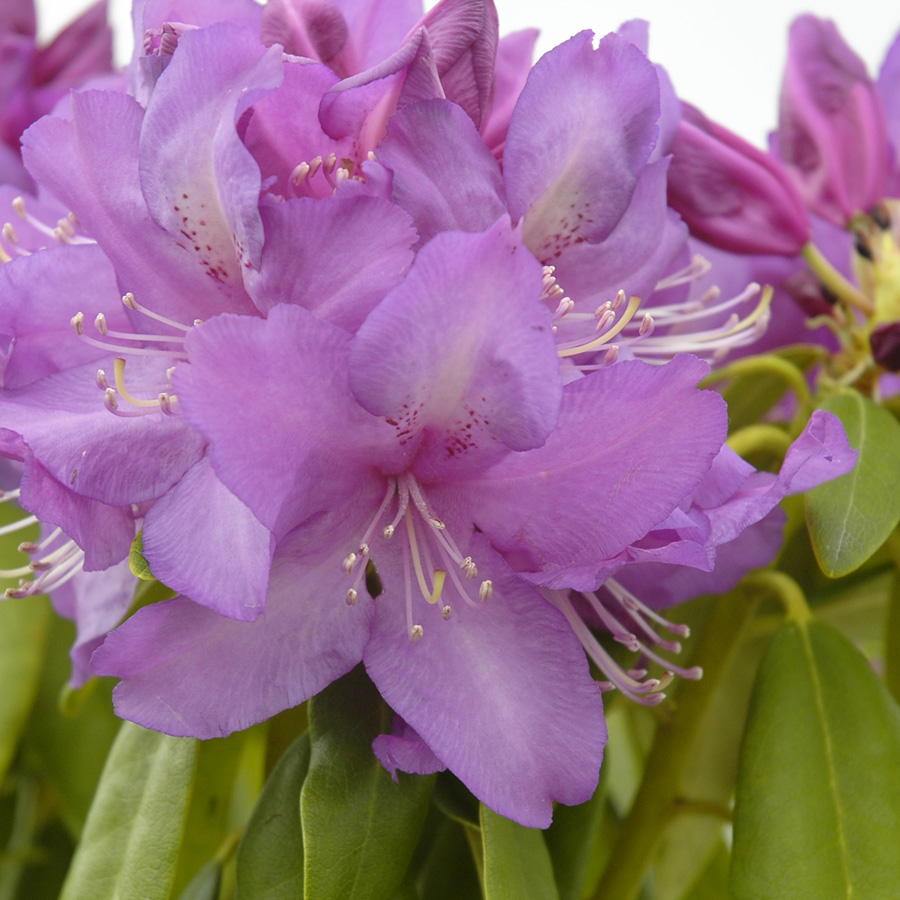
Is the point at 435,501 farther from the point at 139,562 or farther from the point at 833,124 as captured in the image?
the point at 833,124

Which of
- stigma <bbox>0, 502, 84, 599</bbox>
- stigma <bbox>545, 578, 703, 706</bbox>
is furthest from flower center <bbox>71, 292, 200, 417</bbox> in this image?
stigma <bbox>545, 578, 703, 706</bbox>

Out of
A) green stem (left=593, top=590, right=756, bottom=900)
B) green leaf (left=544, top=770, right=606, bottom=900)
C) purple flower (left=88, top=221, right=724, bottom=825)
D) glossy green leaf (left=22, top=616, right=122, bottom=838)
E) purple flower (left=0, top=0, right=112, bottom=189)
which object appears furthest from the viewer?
purple flower (left=0, top=0, right=112, bottom=189)

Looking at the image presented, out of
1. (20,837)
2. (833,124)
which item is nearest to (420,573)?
(833,124)

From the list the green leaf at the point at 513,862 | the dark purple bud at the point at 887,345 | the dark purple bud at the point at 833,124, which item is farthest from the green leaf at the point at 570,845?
the dark purple bud at the point at 833,124

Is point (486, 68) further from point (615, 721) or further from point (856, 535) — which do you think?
point (615, 721)


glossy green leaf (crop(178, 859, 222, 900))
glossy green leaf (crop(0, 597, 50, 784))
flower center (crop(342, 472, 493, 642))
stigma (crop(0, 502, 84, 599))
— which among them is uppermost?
flower center (crop(342, 472, 493, 642))

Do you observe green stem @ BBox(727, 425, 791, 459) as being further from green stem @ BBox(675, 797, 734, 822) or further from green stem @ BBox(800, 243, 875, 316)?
green stem @ BBox(675, 797, 734, 822)

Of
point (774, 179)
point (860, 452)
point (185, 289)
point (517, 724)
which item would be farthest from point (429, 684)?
point (774, 179)

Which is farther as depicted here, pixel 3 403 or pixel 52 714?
pixel 52 714
